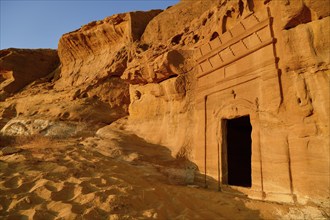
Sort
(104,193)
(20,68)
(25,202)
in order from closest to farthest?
(25,202)
(104,193)
(20,68)

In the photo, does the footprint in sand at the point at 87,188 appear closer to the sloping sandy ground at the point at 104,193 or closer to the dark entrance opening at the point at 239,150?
the sloping sandy ground at the point at 104,193

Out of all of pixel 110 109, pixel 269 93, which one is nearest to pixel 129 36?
pixel 110 109

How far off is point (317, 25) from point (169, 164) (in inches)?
205

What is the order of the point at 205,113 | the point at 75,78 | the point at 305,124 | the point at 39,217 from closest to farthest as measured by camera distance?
the point at 39,217
the point at 305,124
the point at 205,113
the point at 75,78

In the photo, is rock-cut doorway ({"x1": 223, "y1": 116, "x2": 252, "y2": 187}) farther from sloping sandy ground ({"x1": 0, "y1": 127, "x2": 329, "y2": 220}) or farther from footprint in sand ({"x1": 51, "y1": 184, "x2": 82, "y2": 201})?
footprint in sand ({"x1": 51, "y1": 184, "x2": 82, "y2": 201})

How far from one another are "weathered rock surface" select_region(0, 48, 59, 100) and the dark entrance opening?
15.8 meters

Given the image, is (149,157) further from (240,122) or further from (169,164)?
(240,122)

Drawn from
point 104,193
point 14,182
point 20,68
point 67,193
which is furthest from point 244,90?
point 20,68

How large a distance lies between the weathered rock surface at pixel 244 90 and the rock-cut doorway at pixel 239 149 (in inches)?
6.2

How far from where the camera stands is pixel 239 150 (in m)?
9.17

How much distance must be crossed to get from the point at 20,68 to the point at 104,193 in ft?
57.0

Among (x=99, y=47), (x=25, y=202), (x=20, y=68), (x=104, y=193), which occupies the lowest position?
(x=25, y=202)

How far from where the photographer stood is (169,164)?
8.08 metres

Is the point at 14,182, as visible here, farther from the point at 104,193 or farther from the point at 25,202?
the point at 104,193
